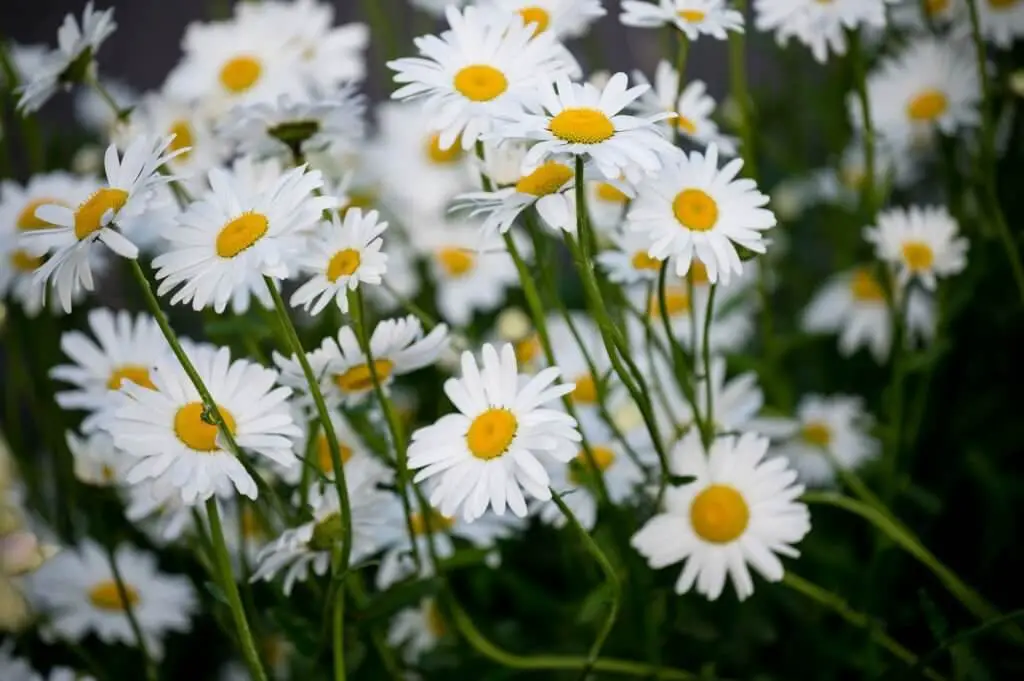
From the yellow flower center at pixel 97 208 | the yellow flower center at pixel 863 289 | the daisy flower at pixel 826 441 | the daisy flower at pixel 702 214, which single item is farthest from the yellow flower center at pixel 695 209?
the yellow flower center at pixel 863 289

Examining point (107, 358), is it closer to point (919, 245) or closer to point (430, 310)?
point (430, 310)

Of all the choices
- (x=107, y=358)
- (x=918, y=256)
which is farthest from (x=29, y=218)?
(x=918, y=256)

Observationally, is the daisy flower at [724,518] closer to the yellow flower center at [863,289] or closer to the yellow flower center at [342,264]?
the yellow flower center at [342,264]

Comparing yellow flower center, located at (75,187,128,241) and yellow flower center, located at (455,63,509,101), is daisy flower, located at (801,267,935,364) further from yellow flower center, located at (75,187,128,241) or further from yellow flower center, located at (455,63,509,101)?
yellow flower center, located at (75,187,128,241)

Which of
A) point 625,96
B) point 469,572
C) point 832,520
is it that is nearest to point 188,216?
point 625,96

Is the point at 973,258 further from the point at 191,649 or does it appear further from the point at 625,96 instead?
the point at 191,649

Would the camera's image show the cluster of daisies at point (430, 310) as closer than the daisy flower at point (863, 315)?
Yes

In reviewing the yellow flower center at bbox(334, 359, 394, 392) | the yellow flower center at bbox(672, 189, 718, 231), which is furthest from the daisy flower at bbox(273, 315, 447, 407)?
the yellow flower center at bbox(672, 189, 718, 231)

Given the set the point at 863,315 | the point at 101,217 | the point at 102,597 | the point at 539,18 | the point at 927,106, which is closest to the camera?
the point at 101,217
